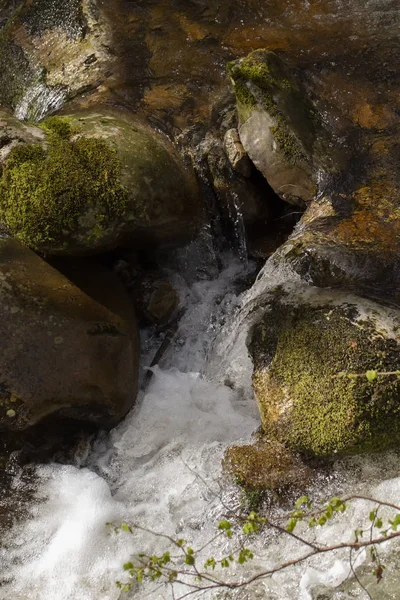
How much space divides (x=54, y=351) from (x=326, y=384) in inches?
72.3

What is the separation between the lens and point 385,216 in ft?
14.0

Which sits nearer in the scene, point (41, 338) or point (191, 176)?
point (41, 338)

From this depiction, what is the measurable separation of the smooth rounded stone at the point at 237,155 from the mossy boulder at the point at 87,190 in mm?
480

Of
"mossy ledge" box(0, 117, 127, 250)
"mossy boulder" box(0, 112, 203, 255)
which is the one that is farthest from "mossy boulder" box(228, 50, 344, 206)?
"mossy ledge" box(0, 117, 127, 250)

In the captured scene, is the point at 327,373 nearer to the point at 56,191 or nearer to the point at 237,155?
the point at 237,155

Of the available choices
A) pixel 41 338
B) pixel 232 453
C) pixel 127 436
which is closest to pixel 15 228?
pixel 41 338

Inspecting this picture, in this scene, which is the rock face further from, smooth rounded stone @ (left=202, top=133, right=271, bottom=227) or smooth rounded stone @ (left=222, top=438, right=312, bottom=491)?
smooth rounded stone @ (left=222, top=438, right=312, bottom=491)

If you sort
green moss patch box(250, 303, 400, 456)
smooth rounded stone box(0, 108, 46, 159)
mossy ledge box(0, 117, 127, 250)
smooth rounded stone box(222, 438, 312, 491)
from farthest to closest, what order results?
smooth rounded stone box(0, 108, 46, 159)
mossy ledge box(0, 117, 127, 250)
smooth rounded stone box(222, 438, 312, 491)
green moss patch box(250, 303, 400, 456)

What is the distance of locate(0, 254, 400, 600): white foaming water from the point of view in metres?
3.43

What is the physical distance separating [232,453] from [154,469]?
24.4 inches

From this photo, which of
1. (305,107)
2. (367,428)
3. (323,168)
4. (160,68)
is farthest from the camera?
(160,68)

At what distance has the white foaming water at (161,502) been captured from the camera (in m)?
3.43

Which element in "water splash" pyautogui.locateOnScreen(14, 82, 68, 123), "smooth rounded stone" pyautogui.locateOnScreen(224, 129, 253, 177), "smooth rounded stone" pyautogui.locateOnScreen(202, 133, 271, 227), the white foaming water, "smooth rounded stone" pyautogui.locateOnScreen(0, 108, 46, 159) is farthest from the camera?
"water splash" pyautogui.locateOnScreen(14, 82, 68, 123)

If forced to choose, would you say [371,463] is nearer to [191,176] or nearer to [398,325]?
[398,325]
